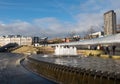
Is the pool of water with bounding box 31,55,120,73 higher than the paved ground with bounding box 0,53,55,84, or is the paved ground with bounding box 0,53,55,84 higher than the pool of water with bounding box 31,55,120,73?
the pool of water with bounding box 31,55,120,73

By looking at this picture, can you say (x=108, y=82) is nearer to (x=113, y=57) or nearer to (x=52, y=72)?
(x=52, y=72)

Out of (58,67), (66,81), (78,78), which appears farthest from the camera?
(58,67)

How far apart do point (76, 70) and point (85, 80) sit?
4191 mm

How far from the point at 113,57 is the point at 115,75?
7729 centimetres

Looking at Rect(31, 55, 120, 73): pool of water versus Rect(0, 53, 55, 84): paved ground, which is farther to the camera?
Rect(31, 55, 120, 73): pool of water

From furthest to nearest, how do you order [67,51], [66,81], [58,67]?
[67,51], [58,67], [66,81]

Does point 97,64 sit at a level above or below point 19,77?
above

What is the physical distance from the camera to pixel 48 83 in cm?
4297

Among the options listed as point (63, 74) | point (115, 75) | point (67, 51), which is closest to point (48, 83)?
point (63, 74)

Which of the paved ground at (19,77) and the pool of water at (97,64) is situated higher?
the pool of water at (97,64)

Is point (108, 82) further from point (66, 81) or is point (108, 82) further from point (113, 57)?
point (113, 57)

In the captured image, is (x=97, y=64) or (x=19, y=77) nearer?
(x=19, y=77)

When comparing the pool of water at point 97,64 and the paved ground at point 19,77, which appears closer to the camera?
the paved ground at point 19,77

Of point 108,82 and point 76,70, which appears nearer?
point 108,82
